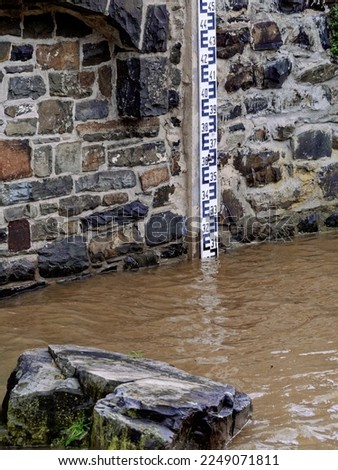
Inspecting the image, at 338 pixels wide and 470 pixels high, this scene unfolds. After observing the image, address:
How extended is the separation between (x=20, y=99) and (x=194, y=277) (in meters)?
1.79

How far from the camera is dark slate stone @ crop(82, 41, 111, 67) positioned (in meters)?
7.23

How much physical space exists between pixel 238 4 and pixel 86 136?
163 cm

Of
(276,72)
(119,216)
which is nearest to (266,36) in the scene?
(276,72)

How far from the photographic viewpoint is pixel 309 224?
869 centimetres

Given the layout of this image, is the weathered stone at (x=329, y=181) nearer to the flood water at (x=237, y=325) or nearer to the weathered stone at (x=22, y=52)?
the flood water at (x=237, y=325)

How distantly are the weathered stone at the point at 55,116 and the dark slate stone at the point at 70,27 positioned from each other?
1.47 feet

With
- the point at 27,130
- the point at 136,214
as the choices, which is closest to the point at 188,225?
the point at 136,214

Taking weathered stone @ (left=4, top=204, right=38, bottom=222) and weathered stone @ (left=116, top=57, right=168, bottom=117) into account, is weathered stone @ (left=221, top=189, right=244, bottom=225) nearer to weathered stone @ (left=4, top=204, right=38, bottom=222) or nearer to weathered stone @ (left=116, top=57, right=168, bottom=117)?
weathered stone @ (left=116, top=57, right=168, bottom=117)

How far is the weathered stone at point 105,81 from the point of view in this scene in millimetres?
7328

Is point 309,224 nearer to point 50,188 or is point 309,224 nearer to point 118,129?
point 118,129

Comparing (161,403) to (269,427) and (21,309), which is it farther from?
(21,309)

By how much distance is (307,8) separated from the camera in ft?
27.2

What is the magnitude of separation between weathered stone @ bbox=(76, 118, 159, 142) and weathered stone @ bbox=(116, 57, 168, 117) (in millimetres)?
110

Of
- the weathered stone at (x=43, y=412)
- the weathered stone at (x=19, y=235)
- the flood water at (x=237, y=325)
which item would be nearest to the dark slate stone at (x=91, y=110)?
the weathered stone at (x=19, y=235)
